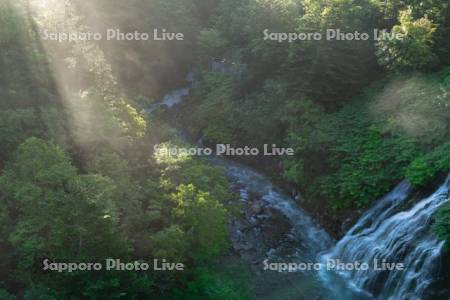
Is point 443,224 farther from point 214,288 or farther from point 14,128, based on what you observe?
point 14,128

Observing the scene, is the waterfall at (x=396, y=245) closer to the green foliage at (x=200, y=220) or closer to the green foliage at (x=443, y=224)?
the green foliage at (x=443, y=224)

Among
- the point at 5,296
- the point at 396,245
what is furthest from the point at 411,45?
the point at 5,296

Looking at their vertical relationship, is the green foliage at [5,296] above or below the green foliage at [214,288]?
above

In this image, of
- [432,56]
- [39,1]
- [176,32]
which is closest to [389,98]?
[432,56]

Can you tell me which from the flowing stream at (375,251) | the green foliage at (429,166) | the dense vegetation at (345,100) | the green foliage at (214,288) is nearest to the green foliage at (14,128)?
the green foliage at (214,288)

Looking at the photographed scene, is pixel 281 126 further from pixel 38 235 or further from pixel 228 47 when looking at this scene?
pixel 38 235
